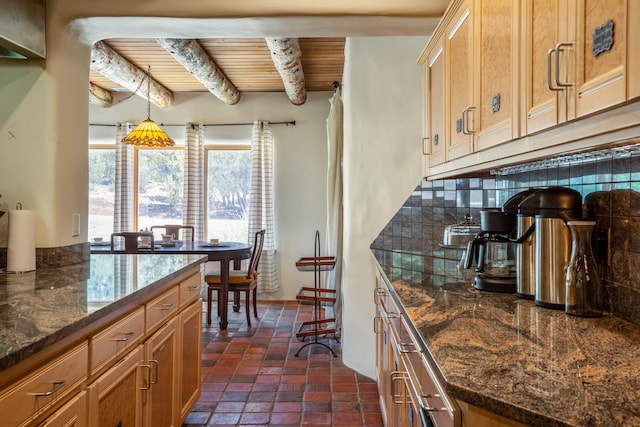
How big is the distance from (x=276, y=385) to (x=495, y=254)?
1.84 metres

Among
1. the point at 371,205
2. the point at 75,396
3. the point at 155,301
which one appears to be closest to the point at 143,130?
the point at 371,205

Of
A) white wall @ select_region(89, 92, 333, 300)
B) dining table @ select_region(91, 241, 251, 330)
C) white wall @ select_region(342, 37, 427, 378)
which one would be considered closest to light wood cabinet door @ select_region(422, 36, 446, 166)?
white wall @ select_region(342, 37, 427, 378)

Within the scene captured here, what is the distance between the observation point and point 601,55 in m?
0.78

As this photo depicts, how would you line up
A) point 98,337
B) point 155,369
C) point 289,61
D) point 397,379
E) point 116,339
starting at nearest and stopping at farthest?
1. point 98,337
2. point 116,339
3. point 397,379
4. point 155,369
5. point 289,61

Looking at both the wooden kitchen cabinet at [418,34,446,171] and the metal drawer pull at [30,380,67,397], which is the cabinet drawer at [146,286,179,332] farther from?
the wooden kitchen cabinet at [418,34,446,171]

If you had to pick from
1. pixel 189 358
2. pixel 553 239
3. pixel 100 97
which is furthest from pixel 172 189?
pixel 553 239

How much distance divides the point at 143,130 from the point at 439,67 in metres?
3.11

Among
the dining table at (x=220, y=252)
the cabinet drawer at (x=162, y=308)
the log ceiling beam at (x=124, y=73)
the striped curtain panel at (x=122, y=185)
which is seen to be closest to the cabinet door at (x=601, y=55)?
the cabinet drawer at (x=162, y=308)

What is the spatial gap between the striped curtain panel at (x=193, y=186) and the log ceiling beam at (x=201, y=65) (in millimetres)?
701

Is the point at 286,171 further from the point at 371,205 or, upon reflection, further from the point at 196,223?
the point at 371,205

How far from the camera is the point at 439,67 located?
6.14 feet

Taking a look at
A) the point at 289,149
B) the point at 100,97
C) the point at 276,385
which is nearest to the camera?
the point at 276,385

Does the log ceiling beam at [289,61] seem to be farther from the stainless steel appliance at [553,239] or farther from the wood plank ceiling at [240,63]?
the stainless steel appliance at [553,239]

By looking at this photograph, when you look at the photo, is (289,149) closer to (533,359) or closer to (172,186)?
(172,186)
